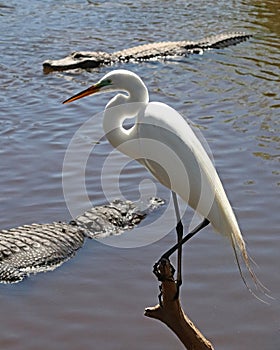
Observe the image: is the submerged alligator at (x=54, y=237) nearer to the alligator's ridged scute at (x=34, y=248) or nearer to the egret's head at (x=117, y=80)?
the alligator's ridged scute at (x=34, y=248)

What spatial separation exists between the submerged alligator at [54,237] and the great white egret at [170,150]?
1435 millimetres

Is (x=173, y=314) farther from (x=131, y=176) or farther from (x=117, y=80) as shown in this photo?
(x=131, y=176)

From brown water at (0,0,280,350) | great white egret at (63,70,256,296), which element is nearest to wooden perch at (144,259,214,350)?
great white egret at (63,70,256,296)

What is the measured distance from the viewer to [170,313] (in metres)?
3.80

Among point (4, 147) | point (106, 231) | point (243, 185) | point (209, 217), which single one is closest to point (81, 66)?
point (4, 147)

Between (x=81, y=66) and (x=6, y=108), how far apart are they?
2.19 metres

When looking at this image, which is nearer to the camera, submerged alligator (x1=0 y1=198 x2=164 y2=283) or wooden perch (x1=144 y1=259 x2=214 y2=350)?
wooden perch (x1=144 y1=259 x2=214 y2=350)

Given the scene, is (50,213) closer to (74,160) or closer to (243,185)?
(74,160)

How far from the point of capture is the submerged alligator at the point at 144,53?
10.7 m

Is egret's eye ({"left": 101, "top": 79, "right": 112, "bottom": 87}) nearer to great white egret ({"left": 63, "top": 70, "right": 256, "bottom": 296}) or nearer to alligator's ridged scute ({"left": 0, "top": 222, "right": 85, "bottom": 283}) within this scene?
great white egret ({"left": 63, "top": 70, "right": 256, "bottom": 296})

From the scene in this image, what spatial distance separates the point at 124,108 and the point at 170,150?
1.14 ft

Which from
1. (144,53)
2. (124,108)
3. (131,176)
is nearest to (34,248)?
(124,108)

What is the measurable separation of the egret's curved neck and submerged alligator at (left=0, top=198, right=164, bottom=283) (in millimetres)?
1538

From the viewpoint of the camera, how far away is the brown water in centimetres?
475
